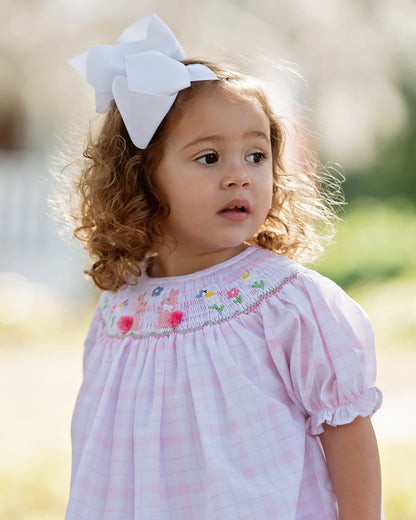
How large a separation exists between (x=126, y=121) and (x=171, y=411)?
66cm

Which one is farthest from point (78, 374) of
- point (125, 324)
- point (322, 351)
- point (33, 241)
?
point (322, 351)

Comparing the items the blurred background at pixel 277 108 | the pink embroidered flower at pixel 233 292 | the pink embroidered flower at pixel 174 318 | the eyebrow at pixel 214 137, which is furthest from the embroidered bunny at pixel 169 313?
the blurred background at pixel 277 108

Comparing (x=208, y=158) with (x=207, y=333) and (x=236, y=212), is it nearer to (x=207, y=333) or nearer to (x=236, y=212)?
(x=236, y=212)

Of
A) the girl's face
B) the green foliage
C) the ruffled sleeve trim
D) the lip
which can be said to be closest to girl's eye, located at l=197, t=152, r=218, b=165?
the girl's face

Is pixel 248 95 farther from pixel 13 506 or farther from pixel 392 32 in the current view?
pixel 392 32

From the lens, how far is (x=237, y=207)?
1532 mm

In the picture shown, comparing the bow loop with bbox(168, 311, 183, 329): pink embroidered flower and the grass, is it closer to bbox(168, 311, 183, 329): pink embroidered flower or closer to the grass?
bbox(168, 311, 183, 329): pink embroidered flower

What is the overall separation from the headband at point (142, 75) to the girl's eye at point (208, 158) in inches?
5.1

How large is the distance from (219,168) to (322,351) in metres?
0.45

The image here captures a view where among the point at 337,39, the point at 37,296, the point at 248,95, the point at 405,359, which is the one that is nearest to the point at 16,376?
the point at 37,296

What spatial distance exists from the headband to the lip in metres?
0.24

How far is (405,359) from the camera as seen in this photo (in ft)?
15.9

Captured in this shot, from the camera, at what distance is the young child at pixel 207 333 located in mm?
1383

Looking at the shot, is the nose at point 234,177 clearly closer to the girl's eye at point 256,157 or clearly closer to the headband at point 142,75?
the girl's eye at point 256,157
